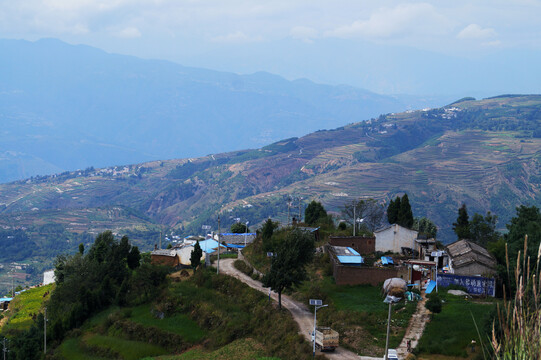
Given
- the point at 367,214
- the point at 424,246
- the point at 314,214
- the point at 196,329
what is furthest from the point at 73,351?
the point at 367,214

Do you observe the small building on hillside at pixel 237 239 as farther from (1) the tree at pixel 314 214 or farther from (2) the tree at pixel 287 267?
(2) the tree at pixel 287 267

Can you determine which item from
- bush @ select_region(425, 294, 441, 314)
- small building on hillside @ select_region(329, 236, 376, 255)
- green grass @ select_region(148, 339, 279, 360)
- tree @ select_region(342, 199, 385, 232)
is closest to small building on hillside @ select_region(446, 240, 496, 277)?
bush @ select_region(425, 294, 441, 314)

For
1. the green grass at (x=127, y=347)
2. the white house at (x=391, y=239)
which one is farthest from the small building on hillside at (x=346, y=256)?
the green grass at (x=127, y=347)

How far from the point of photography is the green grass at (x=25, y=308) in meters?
51.7

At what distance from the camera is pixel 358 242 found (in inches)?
2083

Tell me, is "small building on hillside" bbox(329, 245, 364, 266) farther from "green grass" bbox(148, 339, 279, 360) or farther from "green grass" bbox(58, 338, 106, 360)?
"green grass" bbox(58, 338, 106, 360)

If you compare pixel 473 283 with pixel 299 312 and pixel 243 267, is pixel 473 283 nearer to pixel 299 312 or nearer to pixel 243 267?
pixel 299 312

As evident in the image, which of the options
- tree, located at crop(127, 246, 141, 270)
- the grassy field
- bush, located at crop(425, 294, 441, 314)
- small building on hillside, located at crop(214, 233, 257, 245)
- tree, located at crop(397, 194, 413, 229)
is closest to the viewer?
bush, located at crop(425, 294, 441, 314)

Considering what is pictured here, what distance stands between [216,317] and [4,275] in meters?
114

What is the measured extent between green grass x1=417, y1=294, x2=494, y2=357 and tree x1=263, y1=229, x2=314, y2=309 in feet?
31.5

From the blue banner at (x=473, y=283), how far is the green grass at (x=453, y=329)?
297cm

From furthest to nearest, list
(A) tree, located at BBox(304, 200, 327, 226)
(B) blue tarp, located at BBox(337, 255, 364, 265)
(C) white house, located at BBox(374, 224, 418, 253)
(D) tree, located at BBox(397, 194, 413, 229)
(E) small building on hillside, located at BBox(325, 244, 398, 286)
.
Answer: (A) tree, located at BBox(304, 200, 327, 226)
(D) tree, located at BBox(397, 194, 413, 229)
(C) white house, located at BBox(374, 224, 418, 253)
(B) blue tarp, located at BBox(337, 255, 364, 265)
(E) small building on hillside, located at BBox(325, 244, 398, 286)

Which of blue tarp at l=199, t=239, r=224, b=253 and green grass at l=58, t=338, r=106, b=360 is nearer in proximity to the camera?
green grass at l=58, t=338, r=106, b=360

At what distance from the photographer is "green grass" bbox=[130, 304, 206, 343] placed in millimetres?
39250
